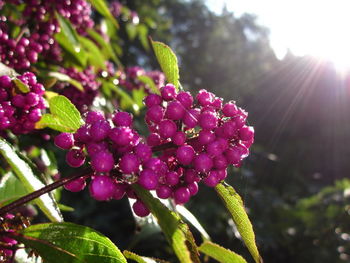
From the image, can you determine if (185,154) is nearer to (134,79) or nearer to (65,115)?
(65,115)

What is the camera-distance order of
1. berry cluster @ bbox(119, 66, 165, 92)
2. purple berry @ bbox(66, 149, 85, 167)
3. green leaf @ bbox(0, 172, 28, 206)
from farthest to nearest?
berry cluster @ bbox(119, 66, 165, 92) → green leaf @ bbox(0, 172, 28, 206) → purple berry @ bbox(66, 149, 85, 167)

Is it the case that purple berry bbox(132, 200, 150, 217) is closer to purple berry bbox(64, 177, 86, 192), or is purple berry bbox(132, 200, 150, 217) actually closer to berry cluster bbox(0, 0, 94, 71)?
purple berry bbox(64, 177, 86, 192)

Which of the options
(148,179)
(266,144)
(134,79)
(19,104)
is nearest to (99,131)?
(148,179)

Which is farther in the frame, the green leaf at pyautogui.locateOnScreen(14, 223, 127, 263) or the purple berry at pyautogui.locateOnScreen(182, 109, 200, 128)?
the purple berry at pyautogui.locateOnScreen(182, 109, 200, 128)

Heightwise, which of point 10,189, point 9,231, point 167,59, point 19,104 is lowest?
point 10,189

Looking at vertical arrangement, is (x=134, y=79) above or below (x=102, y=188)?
below

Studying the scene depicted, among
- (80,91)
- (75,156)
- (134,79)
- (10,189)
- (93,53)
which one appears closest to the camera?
(75,156)

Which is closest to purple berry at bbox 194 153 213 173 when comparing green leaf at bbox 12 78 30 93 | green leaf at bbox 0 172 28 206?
green leaf at bbox 12 78 30 93
